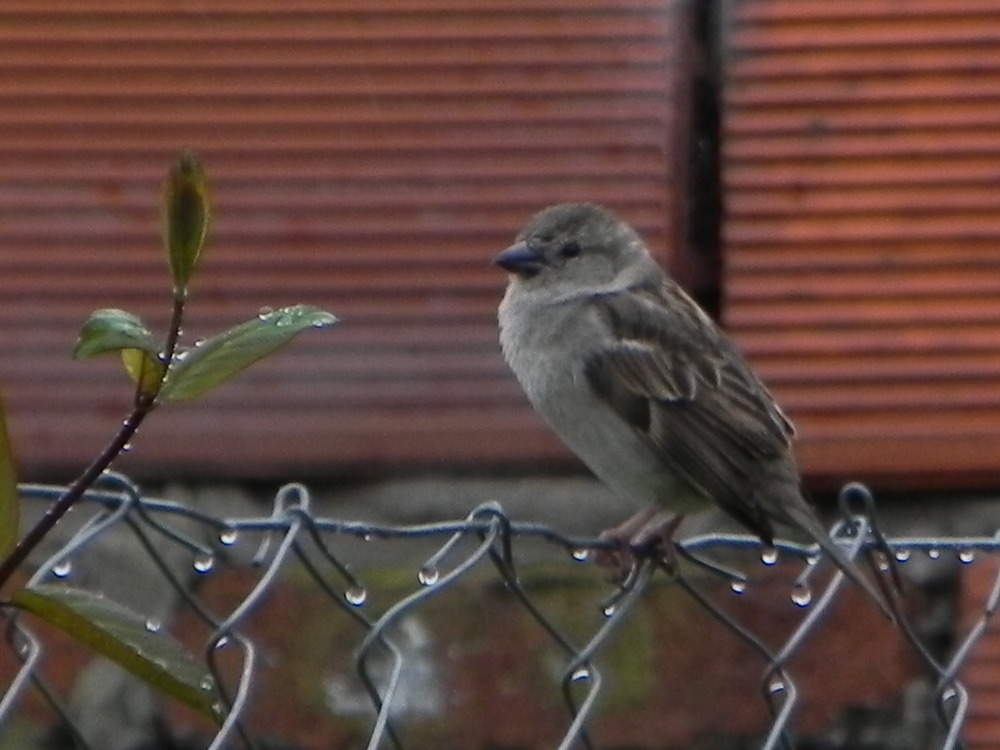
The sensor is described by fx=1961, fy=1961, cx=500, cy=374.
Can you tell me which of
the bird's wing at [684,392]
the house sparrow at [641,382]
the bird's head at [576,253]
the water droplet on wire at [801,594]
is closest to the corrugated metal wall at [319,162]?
the bird's head at [576,253]

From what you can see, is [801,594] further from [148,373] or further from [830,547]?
[148,373]

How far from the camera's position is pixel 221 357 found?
2.09 ft

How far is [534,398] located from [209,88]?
53cm

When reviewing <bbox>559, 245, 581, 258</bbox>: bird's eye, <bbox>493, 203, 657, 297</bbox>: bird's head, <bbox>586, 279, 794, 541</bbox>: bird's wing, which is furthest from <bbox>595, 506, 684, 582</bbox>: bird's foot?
<bbox>559, 245, 581, 258</bbox>: bird's eye

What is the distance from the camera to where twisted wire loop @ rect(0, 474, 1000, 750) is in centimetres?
161

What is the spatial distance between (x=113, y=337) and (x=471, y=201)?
1.39 metres

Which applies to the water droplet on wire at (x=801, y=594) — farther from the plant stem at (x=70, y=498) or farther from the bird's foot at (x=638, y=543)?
the plant stem at (x=70, y=498)

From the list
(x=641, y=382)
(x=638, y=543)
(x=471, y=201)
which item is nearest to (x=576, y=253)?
(x=641, y=382)

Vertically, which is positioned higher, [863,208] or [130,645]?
[130,645]

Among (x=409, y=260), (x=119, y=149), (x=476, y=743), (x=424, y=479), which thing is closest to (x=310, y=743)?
(x=476, y=743)

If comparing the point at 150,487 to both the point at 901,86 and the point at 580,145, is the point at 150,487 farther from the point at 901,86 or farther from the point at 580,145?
the point at 901,86

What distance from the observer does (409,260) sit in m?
2.00

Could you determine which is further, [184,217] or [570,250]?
[570,250]

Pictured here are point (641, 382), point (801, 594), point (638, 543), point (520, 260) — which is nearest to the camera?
point (801, 594)
